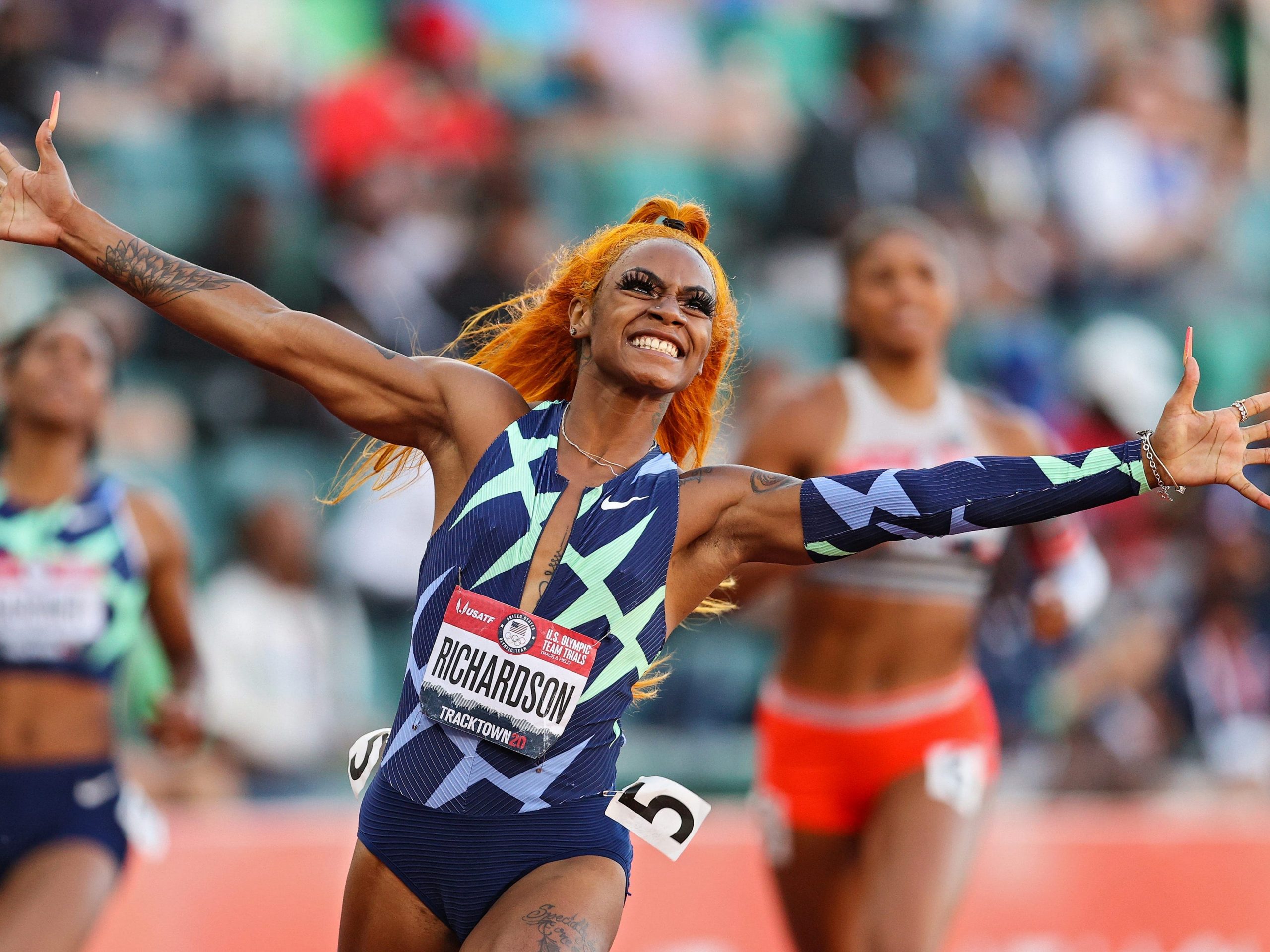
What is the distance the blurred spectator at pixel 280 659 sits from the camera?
25.4 feet

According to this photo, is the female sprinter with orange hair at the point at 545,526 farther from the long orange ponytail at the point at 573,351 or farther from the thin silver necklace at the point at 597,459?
the long orange ponytail at the point at 573,351

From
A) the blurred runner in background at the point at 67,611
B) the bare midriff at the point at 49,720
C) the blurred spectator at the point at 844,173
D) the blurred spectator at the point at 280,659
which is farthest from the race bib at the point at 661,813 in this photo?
the blurred spectator at the point at 844,173

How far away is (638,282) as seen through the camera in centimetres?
380

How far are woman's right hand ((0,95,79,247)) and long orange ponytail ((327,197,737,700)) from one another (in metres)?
0.97

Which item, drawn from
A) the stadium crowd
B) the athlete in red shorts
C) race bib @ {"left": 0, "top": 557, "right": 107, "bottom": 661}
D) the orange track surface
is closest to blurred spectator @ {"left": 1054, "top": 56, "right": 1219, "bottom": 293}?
the stadium crowd

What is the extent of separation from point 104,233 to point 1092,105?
9752 mm

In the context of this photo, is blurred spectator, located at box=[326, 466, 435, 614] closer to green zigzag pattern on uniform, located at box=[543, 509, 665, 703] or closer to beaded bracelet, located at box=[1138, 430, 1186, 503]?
green zigzag pattern on uniform, located at box=[543, 509, 665, 703]

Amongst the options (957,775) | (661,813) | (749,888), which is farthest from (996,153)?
(661,813)

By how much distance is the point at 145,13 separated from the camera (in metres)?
9.33

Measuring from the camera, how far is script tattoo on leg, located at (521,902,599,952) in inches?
131

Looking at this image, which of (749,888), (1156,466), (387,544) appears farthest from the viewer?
(387,544)

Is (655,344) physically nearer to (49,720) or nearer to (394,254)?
(49,720)

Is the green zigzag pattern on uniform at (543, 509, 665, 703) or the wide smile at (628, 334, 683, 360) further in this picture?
the wide smile at (628, 334, 683, 360)

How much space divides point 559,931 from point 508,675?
0.57 meters
